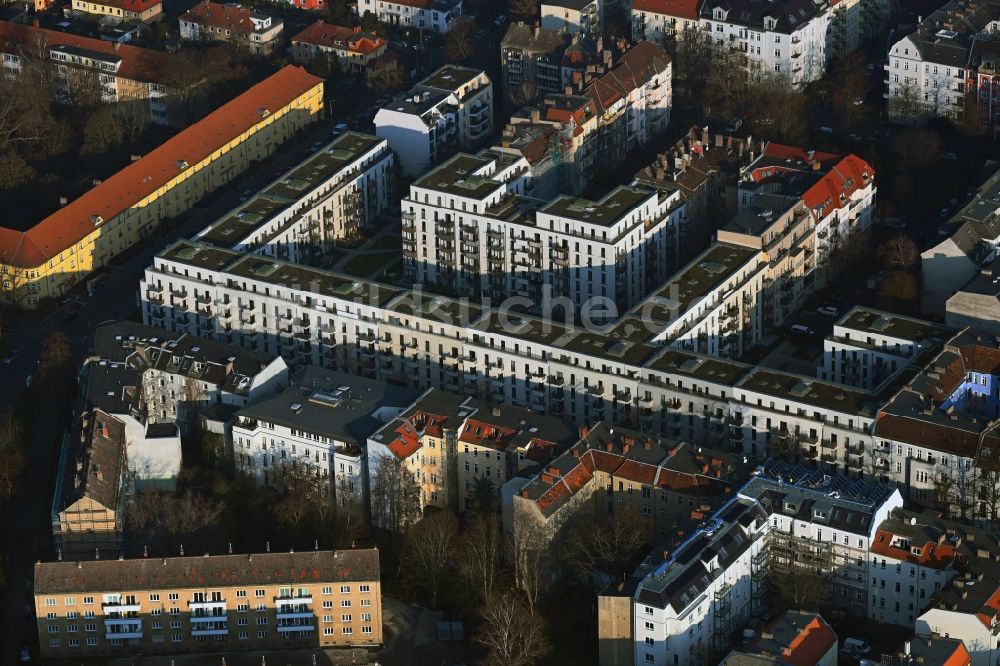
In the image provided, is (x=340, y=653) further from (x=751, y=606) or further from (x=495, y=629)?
(x=751, y=606)

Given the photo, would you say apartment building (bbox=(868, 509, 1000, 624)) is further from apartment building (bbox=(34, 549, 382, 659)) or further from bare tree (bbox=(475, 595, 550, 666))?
apartment building (bbox=(34, 549, 382, 659))

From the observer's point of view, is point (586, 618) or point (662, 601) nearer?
point (662, 601)

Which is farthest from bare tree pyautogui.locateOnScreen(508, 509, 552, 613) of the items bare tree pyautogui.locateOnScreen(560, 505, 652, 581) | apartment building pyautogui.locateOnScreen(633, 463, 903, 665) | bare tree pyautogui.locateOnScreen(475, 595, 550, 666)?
apartment building pyautogui.locateOnScreen(633, 463, 903, 665)

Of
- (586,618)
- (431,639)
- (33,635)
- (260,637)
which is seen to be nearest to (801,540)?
(586,618)

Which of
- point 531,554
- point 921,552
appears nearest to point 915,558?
point 921,552

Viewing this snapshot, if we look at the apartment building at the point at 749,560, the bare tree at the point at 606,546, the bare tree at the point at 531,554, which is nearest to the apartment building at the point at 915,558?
the apartment building at the point at 749,560

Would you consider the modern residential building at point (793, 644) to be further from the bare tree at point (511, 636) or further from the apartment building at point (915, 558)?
the bare tree at point (511, 636)
